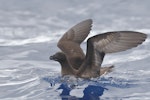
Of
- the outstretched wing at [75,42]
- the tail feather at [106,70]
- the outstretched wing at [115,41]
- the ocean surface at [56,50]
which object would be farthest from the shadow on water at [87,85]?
the outstretched wing at [75,42]

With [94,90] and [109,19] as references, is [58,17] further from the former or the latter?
[94,90]

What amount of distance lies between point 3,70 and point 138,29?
142 inches

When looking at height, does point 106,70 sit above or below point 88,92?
above

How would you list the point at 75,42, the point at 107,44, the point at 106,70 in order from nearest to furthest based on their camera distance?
the point at 107,44 → the point at 106,70 → the point at 75,42

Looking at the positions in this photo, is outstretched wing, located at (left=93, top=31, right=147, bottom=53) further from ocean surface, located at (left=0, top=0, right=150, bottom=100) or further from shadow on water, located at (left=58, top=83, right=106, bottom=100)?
shadow on water, located at (left=58, top=83, right=106, bottom=100)

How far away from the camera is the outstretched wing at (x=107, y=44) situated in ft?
38.8

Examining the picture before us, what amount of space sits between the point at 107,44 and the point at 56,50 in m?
2.64

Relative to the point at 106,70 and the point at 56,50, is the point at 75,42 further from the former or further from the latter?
the point at 106,70

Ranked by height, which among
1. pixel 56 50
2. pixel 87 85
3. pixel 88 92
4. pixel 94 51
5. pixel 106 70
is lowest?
pixel 88 92

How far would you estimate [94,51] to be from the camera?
12.0 metres

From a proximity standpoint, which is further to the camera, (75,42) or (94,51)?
(75,42)

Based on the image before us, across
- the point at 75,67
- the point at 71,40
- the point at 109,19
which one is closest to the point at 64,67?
the point at 75,67

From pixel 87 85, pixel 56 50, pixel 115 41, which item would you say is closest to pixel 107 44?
pixel 115 41

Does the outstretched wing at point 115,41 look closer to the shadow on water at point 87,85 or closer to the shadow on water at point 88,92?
the shadow on water at point 87,85
